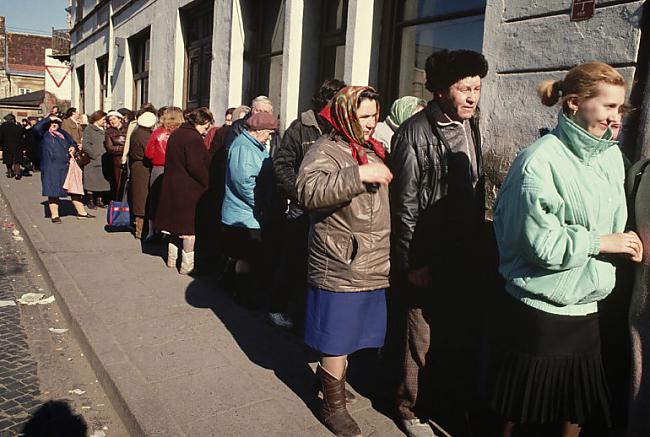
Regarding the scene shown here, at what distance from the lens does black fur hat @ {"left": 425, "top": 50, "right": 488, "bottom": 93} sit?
9.17 feet

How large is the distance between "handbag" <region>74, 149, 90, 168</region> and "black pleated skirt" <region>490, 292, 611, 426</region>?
864 cm

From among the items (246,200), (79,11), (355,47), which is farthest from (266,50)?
(79,11)

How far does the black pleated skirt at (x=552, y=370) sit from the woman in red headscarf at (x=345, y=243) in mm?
791

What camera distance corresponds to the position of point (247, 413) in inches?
127

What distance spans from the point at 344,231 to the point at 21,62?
65.9 m

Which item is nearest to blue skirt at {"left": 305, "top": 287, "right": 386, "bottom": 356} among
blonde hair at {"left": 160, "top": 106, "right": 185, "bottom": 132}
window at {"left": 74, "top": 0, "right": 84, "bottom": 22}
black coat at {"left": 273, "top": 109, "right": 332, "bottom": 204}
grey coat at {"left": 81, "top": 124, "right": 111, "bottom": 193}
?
black coat at {"left": 273, "top": 109, "right": 332, "bottom": 204}

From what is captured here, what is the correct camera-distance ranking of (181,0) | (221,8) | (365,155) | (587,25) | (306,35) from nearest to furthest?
(365,155) → (587,25) → (306,35) → (221,8) → (181,0)

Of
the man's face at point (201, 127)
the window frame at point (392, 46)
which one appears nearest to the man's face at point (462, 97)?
the window frame at point (392, 46)

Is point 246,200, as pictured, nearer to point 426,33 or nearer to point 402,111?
point 402,111

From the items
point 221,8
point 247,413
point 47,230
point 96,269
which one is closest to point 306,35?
point 221,8

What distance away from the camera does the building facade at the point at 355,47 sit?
3.75 meters

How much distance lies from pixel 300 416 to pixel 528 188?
6.25ft

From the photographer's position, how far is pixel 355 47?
6.04 m

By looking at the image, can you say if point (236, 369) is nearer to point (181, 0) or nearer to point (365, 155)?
point (365, 155)
